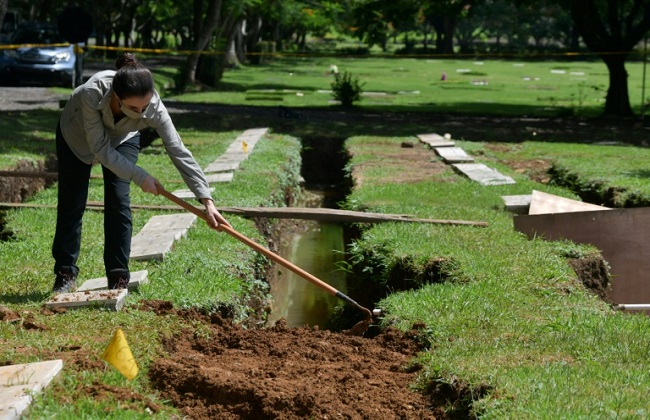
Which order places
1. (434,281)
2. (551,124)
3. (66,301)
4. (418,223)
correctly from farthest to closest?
(551,124)
(418,223)
(434,281)
(66,301)

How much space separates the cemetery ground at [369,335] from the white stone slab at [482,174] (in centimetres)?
108

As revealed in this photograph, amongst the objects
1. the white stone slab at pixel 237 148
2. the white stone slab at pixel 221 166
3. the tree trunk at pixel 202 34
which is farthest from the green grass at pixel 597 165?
the tree trunk at pixel 202 34

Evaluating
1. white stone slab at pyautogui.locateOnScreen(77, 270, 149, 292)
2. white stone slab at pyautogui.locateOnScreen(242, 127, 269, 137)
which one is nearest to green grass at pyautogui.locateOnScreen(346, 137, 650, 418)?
white stone slab at pyautogui.locateOnScreen(77, 270, 149, 292)

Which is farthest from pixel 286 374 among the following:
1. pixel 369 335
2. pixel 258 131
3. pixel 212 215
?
pixel 258 131

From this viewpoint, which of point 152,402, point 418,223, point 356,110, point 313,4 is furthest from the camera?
point 313,4

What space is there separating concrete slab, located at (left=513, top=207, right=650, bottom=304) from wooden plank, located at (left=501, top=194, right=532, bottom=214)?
1.24m

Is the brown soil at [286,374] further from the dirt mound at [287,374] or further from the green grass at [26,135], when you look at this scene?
the green grass at [26,135]

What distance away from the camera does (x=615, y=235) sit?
910cm

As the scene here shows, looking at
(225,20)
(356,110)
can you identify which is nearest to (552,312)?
(356,110)

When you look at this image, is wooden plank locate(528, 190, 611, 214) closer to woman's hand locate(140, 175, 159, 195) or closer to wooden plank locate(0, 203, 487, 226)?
wooden plank locate(0, 203, 487, 226)

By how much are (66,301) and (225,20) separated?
31.5 metres

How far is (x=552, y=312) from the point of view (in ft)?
22.1

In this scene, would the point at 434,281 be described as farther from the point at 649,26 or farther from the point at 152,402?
the point at 649,26

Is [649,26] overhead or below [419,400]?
overhead
